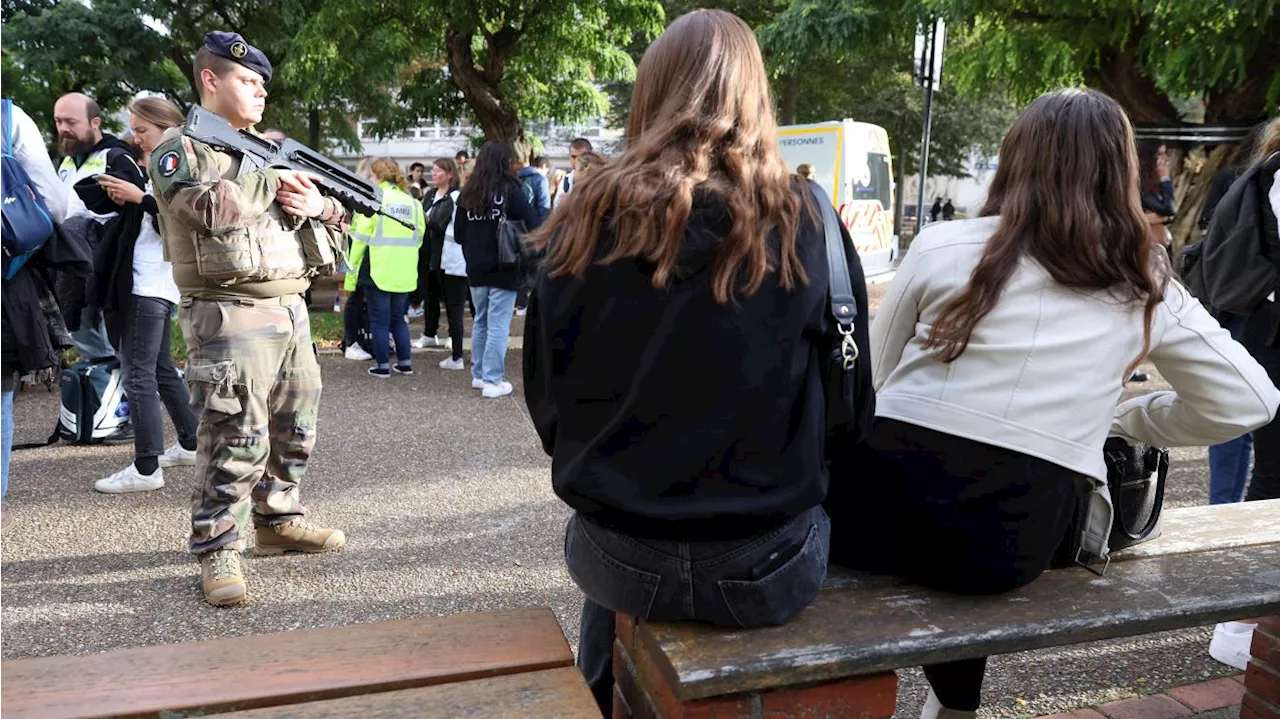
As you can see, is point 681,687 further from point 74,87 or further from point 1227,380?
point 74,87

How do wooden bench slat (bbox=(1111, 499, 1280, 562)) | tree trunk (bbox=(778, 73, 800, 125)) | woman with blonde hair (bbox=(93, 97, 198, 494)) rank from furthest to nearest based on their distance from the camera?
tree trunk (bbox=(778, 73, 800, 125))
woman with blonde hair (bbox=(93, 97, 198, 494))
wooden bench slat (bbox=(1111, 499, 1280, 562))

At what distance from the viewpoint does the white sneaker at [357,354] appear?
866 cm

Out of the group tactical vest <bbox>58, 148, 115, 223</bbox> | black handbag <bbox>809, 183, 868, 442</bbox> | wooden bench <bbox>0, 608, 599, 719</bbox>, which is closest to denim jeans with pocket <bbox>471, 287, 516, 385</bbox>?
tactical vest <bbox>58, 148, 115, 223</bbox>

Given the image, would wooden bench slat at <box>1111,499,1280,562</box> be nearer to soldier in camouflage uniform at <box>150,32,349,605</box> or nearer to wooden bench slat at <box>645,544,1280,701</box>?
wooden bench slat at <box>645,544,1280,701</box>

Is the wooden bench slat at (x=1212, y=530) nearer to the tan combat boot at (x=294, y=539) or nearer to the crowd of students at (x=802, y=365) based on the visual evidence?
the crowd of students at (x=802, y=365)

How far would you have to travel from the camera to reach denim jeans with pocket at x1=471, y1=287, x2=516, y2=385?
23.9 ft

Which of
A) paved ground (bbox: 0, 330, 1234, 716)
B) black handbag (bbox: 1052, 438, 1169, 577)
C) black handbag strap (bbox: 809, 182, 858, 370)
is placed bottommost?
paved ground (bbox: 0, 330, 1234, 716)

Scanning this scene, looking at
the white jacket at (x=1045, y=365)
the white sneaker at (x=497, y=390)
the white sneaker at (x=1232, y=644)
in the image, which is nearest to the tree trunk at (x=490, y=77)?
the white sneaker at (x=497, y=390)

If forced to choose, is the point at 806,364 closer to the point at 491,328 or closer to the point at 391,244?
the point at 491,328

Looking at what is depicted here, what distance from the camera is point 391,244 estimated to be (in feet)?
25.8

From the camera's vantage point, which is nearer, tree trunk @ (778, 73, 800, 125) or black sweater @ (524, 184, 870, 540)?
black sweater @ (524, 184, 870, 540)

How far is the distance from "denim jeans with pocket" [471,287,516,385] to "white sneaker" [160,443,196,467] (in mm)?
2595

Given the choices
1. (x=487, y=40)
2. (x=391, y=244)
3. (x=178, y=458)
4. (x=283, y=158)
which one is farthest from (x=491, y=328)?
(x=487, y=40)

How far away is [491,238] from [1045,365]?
5.54 metres
